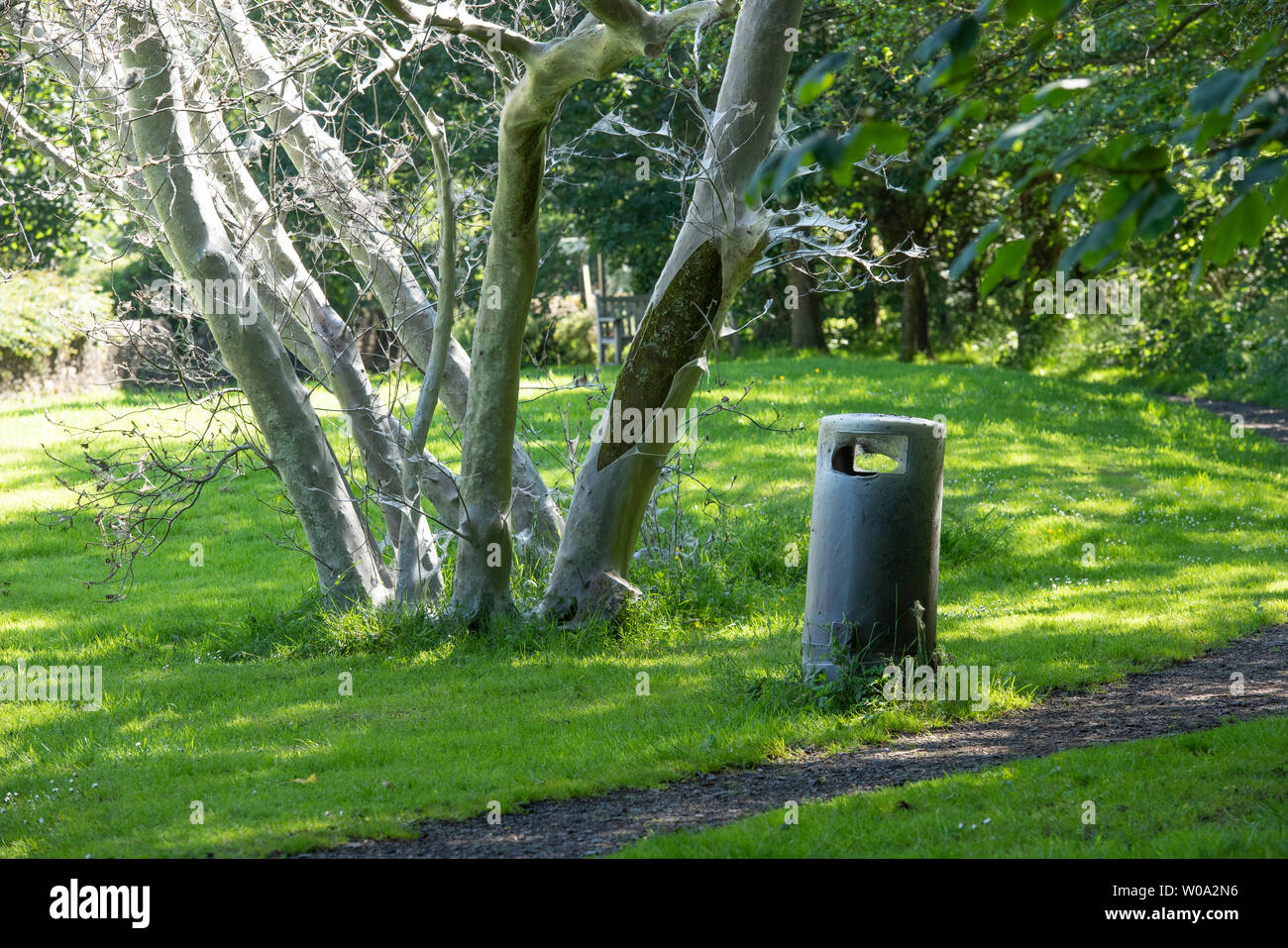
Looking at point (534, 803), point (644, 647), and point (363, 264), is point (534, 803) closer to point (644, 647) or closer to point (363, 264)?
point (644, 647)

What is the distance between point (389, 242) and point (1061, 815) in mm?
5770

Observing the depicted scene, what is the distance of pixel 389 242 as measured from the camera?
805cm

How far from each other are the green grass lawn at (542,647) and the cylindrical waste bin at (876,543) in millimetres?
370

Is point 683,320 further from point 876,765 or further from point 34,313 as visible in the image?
point 34,313

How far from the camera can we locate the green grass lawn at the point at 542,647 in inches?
211

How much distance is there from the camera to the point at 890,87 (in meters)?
17.2

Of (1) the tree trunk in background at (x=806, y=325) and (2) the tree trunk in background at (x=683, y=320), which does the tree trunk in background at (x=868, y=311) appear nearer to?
(1) the tree trunk in background at (x=806, y=325)

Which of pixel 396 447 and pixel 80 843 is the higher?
pixel 396 447

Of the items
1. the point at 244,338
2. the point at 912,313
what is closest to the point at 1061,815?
the point at 244,338

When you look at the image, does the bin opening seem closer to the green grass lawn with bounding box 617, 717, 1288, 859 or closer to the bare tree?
the bare tree

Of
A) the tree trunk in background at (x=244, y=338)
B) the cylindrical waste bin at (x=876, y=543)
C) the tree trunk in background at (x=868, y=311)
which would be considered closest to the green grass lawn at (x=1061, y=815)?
the cylindrical waste bin at (x=876, y=543)

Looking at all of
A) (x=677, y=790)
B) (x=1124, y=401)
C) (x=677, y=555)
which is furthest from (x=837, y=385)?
(x=677, y=790)

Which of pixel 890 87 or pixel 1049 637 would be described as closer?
pixel 1049 637
